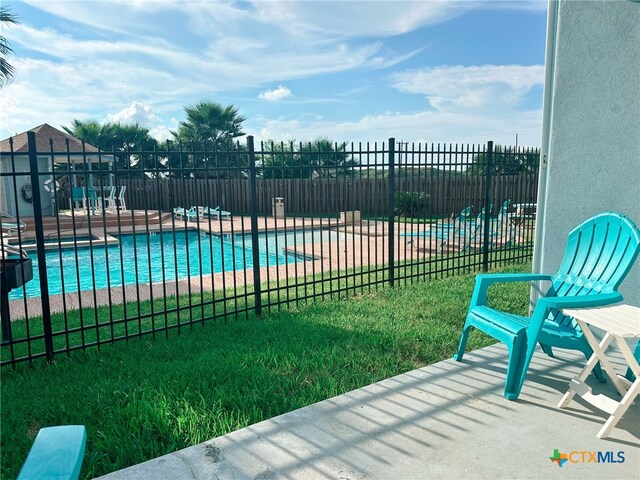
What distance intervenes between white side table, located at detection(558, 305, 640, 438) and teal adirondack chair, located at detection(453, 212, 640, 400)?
103 millimetres

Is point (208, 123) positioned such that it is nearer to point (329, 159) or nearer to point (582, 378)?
point (329, 159)

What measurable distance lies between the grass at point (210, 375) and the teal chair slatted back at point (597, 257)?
100cm

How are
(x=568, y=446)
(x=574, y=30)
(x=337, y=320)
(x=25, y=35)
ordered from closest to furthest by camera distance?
(x=568, y=446), (x=574, y=30), (x=337, y=320), (x=25, y=35)

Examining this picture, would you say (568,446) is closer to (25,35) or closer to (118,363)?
(118,363)

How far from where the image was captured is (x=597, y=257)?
11.5 ft

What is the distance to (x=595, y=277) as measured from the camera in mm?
3441

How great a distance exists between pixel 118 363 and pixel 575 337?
361cm

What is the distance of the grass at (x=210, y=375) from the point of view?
270 cm

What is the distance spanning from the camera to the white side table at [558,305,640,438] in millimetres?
2557

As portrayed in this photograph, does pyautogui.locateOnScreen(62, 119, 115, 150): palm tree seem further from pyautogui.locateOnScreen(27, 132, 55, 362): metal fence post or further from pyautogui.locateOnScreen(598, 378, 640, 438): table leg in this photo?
pyautogui.locateOnScreen(598, 378, 640, 438): table leg

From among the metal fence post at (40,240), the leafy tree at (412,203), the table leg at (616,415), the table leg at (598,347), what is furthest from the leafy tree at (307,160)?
the table leg at (616,415)

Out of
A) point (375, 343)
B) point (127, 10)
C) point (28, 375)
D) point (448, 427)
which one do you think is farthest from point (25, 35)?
point (448, 427)

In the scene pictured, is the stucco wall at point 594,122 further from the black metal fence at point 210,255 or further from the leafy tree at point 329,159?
the leafy tree at point 329,159

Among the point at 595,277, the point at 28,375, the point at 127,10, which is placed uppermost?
the point at 127,10
